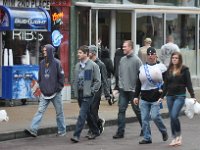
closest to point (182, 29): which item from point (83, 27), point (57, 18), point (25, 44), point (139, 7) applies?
point (139, 7)

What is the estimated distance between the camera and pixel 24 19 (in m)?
16.9

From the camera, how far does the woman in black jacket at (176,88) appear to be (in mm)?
11422

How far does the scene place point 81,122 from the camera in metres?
12.0

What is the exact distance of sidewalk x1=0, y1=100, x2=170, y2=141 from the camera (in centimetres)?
1270

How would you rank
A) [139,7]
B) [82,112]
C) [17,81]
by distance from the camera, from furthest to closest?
1. [139,7]
2. [17,81]
3. [82,112]

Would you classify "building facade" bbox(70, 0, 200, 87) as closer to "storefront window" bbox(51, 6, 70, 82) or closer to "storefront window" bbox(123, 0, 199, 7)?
"storefront window" bbox(123, 0, 199, 7)

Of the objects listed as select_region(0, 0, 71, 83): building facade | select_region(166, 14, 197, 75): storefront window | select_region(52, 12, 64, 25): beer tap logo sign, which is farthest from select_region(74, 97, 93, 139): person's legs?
select_region(166, 14, 197, 75): storefront window

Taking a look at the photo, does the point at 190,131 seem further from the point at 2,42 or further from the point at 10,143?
the point at 2,42

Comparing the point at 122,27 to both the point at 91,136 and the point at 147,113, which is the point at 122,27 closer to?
the point at 91,136

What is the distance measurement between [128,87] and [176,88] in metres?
1.26

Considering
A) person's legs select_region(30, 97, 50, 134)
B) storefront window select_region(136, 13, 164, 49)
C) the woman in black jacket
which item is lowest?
person's legs select_region(30, 97, 50, 134)

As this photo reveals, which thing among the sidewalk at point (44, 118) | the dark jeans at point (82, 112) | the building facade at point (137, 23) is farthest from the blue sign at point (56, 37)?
the dark jeans at point (82, 112)

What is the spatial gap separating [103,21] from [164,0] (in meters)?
3.29

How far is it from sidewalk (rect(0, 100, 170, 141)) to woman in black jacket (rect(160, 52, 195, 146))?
2.99 m
